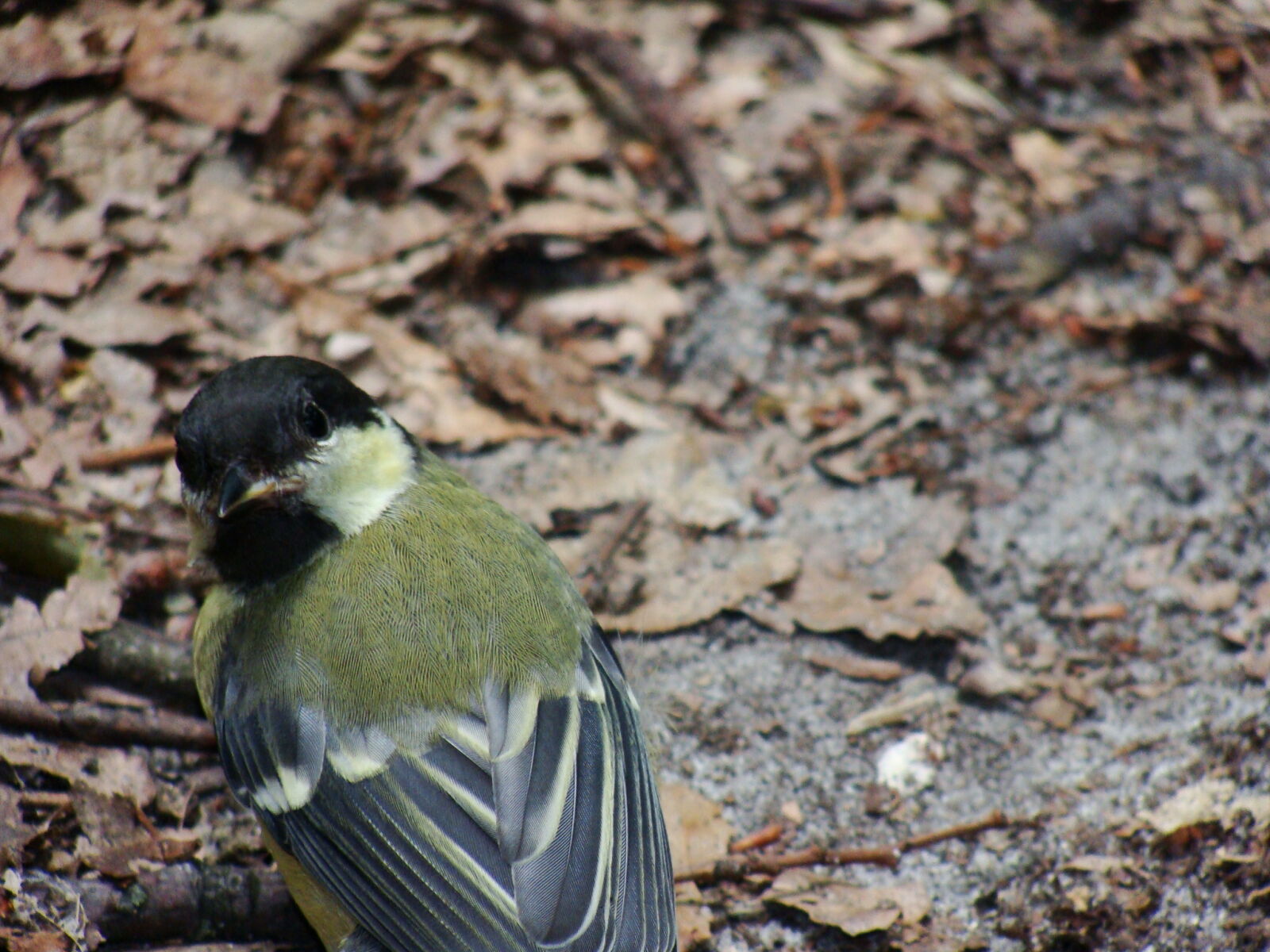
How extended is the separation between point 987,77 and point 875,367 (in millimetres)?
2039

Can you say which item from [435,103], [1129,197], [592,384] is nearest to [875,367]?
[592,384]

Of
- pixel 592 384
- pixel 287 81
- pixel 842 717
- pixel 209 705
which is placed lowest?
pixel 842 717

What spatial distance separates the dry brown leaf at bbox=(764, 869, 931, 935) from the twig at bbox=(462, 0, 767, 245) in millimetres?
3018

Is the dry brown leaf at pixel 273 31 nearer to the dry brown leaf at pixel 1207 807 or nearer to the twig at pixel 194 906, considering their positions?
the twig at pixel 194 906

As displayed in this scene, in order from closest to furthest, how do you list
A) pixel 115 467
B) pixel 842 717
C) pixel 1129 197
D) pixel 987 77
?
pixel 842 717 < pixel 115 467 < pixel 1129 197 < pixel 987 77

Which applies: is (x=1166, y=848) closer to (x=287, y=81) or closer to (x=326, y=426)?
(x=326, y=426)

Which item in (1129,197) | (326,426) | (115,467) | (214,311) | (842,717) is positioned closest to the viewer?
(326,426)

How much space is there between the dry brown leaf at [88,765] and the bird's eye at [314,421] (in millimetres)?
1140

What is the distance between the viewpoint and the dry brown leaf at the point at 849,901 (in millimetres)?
3189

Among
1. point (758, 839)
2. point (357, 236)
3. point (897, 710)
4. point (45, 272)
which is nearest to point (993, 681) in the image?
point (897, 710)

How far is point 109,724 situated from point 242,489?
96 cm

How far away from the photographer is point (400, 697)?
9.54 ft

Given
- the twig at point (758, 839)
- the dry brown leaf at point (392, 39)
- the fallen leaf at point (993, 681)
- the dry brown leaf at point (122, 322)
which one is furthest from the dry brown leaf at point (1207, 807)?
the dry brown leaf at point (392, 39)

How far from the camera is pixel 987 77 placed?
19.7 ft
